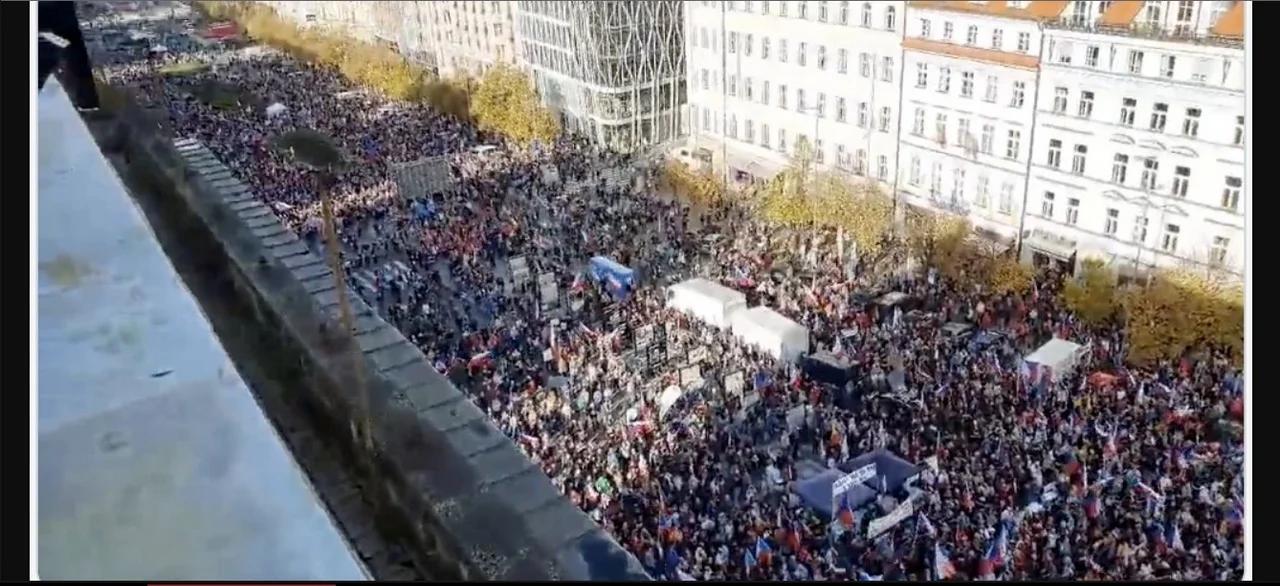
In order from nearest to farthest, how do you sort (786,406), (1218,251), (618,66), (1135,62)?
1. (786,406)
2. (1218,251)
3. (1135,62)
4. (618,66)

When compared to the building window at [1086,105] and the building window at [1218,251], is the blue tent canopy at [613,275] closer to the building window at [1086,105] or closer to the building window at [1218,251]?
the building window at [1086,105]

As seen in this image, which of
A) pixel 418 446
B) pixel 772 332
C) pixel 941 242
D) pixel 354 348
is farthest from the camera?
pixel 941 242

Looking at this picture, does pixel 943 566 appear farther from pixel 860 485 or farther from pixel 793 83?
pixel 793 83

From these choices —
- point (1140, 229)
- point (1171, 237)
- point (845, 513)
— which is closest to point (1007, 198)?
point (1140, 229)

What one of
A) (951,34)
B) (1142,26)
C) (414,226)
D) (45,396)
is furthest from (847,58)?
(45,396)

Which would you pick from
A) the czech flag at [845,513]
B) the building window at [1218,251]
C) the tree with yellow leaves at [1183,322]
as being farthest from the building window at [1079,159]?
the czech flag at [845,513]

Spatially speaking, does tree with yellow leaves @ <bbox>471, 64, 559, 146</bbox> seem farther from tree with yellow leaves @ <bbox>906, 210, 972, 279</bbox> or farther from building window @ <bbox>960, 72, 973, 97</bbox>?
building window @ <bbox>960, 72, 973, 97</bbox>
